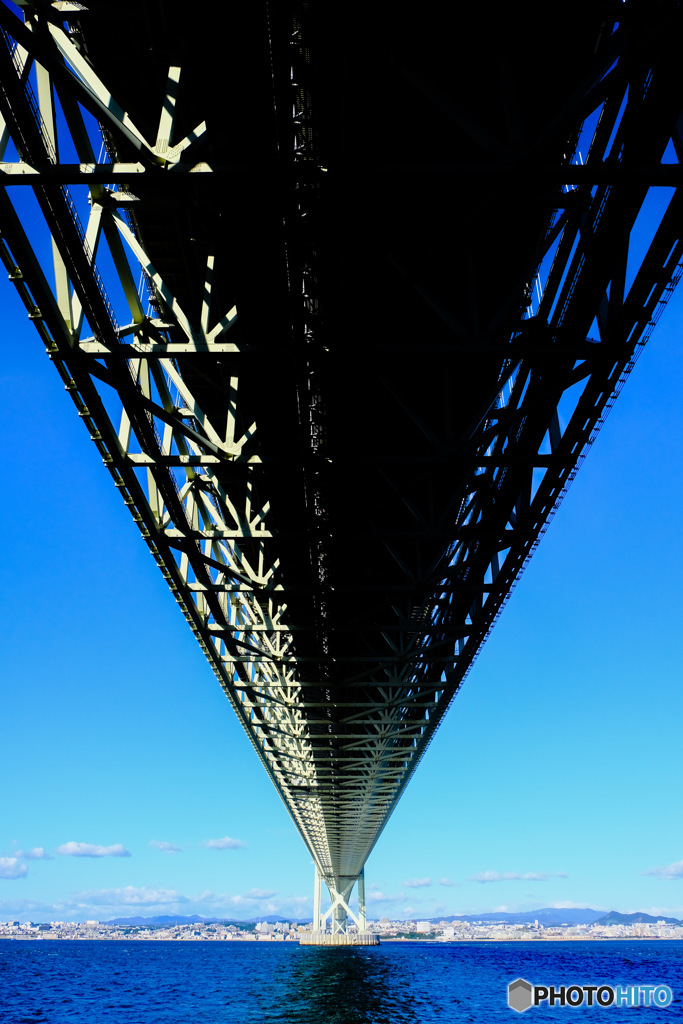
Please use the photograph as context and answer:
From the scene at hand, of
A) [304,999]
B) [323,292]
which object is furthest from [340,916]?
[323,292]

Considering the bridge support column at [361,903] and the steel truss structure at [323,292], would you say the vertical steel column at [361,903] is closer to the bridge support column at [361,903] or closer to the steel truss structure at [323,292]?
the bridge support column at [361,903]

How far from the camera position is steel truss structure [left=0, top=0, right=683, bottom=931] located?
8.95 metres

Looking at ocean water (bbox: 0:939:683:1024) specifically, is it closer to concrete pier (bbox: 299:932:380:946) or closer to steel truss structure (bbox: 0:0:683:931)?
steel truss structure (bbox: 0:0:683:931)

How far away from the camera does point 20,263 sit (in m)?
10.1

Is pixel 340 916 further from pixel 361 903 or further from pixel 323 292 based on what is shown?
pixel 323 292

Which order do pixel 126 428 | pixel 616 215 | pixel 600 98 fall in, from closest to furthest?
pixel 600 98 < pixel 616 215 < pixel 126 428

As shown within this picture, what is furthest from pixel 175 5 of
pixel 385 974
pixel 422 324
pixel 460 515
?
pixel 385 974

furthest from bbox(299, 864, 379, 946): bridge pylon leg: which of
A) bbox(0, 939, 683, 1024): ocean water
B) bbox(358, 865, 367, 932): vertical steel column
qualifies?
bbox(0, 939, 683, 1024): ocean water

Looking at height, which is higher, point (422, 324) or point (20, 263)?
point (422, 324)

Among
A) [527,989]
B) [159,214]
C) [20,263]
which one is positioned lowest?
[527,989]

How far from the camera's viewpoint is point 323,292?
38.5ft

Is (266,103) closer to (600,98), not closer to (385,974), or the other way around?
(600,98)

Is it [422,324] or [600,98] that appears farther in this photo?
[422,324]

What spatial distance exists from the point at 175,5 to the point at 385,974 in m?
58.5
